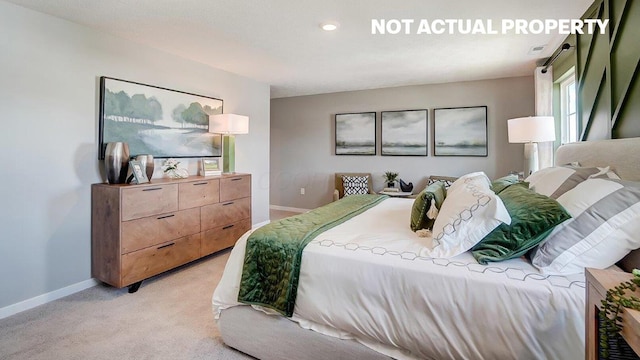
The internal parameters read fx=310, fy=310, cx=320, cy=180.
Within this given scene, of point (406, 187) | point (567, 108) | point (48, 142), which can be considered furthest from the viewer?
point (406, 187)

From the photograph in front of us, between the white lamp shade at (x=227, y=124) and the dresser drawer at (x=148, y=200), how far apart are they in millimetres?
1095

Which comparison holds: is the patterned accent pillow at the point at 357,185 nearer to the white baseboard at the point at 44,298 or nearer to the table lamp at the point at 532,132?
the table lamp at the point at 532,132

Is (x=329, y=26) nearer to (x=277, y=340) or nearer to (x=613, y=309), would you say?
(x=277, y=340)

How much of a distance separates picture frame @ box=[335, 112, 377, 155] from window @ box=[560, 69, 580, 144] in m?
2.61

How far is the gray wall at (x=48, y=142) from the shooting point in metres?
2.33

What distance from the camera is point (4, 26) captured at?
2281 mm

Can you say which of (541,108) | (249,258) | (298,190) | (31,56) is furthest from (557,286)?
(298,190)

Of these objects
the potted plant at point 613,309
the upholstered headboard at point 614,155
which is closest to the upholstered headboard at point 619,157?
the upholstered headboard at point 614,155

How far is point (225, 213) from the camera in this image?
3.61 meters

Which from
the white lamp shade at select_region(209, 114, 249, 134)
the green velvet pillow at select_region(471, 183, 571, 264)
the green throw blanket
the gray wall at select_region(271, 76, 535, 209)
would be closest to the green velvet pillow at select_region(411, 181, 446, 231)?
the green velvet pillow at select_region(471, 183, 571, 264)

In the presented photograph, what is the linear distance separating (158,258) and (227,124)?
1.73 m

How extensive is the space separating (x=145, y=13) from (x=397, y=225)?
8.45 ft

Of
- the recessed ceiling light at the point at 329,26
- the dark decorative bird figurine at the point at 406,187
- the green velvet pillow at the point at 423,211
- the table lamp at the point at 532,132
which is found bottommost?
the green velvet pillow at the point at 423,211

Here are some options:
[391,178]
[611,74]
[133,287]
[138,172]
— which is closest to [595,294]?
[611,74]
